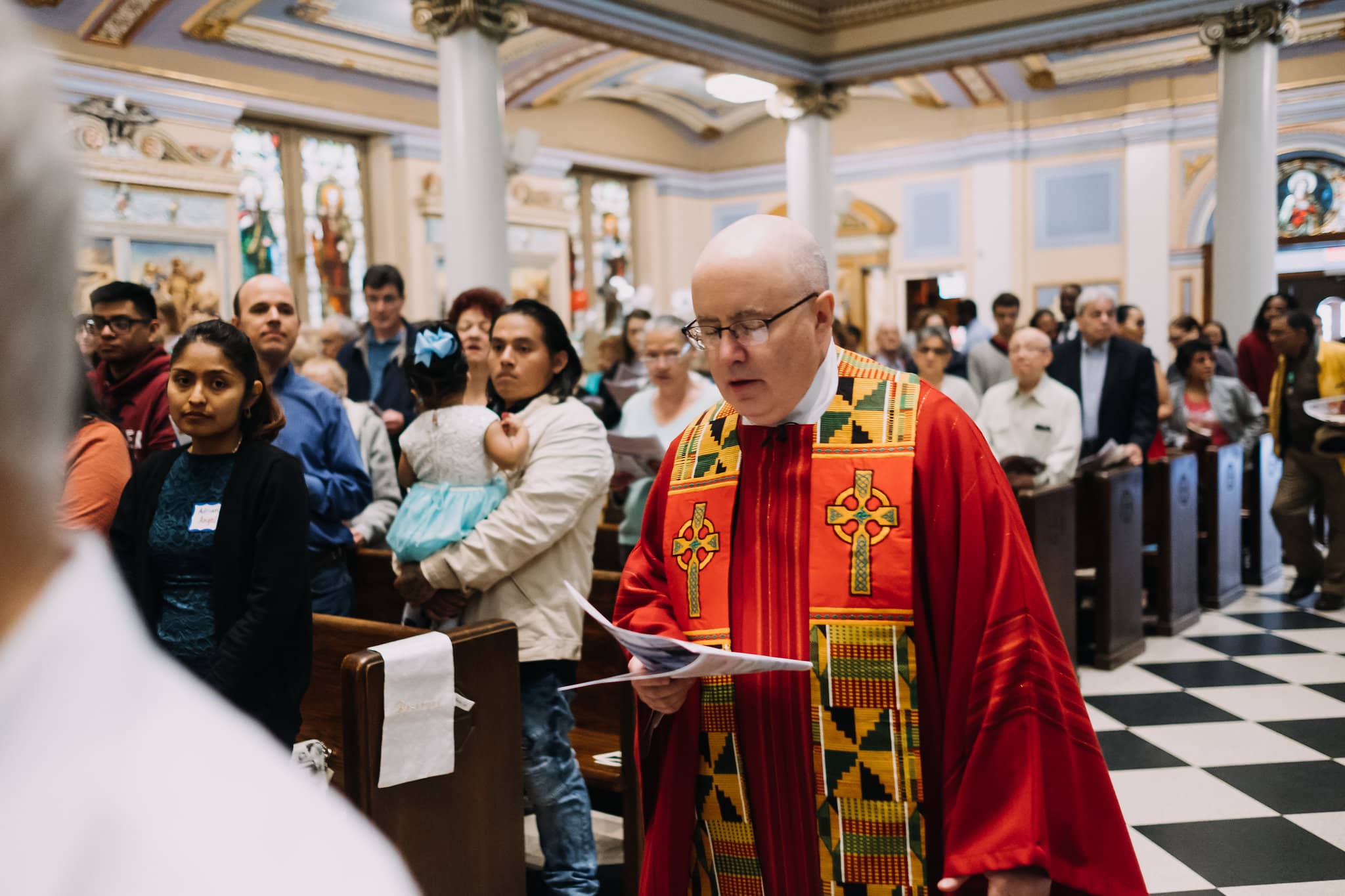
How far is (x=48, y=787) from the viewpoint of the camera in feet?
1.58

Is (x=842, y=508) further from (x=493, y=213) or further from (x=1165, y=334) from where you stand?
(x=1165, y=334)

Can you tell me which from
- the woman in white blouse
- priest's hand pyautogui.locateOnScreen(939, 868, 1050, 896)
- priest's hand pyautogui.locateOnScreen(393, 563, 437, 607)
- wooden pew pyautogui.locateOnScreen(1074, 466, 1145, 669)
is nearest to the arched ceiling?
the woman in white blouse

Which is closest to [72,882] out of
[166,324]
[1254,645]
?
[166,324]

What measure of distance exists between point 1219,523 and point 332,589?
5.55 meters

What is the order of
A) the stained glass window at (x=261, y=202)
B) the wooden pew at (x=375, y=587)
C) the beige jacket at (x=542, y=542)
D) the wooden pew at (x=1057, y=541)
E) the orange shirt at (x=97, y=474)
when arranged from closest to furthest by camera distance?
the orange shirt at (x=97, y=474) → the beige jacket at (x=542, y=542) → the wooden pew at (x=375, y=587) → the wooden pew at (x=1057, y=541) → the stained glass window at (x=261, y=202)

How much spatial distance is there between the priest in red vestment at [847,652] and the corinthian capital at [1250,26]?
879 centimetres

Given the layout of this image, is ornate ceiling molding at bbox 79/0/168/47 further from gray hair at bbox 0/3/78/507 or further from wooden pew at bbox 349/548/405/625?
gray hair at bbox 0/3/78/507

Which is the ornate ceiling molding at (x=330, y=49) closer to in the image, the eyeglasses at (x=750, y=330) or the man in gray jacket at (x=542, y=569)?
the man in gray jacket at (x=542, y=569)

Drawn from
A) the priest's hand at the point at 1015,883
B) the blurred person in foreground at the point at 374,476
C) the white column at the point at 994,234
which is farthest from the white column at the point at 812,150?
the priest's hand at the point at 1015,883

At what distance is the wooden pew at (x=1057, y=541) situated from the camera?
17.1ft

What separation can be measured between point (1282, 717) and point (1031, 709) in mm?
3816

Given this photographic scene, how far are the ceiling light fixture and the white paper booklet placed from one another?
1002 centimetres

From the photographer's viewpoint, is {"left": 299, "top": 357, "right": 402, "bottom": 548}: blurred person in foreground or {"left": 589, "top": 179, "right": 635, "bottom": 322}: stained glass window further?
{"left": 589, "top": 179, "right": 635, "bottom": 322}: stained glass window

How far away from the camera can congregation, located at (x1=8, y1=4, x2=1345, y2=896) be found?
0.50 meters
